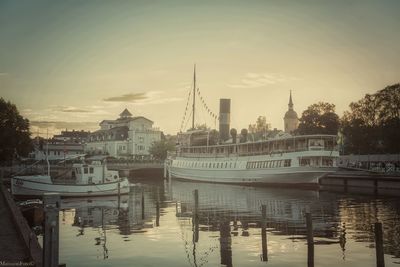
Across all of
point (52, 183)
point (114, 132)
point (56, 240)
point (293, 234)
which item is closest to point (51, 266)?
point (56, 240)

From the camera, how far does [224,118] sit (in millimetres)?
82125

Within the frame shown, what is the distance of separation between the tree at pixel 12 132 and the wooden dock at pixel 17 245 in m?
41.7

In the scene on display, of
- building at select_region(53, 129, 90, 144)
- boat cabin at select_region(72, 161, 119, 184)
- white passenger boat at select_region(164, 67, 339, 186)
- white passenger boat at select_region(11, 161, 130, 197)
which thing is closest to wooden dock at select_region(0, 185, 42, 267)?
white passenger boat at select_region(11, 161, 130, 197)

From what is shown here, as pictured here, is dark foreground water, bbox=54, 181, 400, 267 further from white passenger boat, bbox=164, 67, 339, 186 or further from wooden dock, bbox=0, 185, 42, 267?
white passenger boat, bbox=164, 67, 339, 186

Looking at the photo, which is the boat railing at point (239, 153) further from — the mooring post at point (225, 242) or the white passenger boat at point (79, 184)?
the mooring post at point (225, 242)

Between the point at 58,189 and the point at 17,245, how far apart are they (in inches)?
1256

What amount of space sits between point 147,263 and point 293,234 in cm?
1086

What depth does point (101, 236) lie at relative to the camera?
2616cm

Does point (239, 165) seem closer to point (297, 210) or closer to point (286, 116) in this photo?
point (297, 210)

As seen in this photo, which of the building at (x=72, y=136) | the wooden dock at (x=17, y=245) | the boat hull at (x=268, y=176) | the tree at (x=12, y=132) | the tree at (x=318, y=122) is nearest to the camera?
the wooden dock at (x=17, y=245)

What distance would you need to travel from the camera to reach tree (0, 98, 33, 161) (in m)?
61.0

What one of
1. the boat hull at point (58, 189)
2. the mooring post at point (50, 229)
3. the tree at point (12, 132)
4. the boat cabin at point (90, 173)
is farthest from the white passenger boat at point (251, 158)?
the mooring post at point (50, 229)

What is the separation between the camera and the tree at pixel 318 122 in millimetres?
107000

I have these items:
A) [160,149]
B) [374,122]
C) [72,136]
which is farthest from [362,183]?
[72,136]
